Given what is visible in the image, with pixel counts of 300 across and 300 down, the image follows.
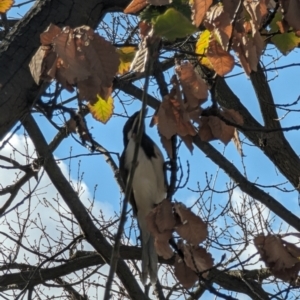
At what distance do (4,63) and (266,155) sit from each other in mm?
2914

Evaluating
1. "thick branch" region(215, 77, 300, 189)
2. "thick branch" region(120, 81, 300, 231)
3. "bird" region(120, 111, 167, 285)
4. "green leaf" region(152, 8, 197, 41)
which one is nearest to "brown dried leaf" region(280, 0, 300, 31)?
"green leaf" region(152, 8, 197, 41)

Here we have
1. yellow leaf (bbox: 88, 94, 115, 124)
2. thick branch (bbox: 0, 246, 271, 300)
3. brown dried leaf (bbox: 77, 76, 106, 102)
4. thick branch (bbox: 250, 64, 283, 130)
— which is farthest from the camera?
thick branch (bbox: 250, 64, 283, 130)

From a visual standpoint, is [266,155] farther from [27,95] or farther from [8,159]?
[27,95]

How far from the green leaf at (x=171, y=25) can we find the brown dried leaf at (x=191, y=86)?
30 centimetres

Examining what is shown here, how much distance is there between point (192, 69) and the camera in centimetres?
174

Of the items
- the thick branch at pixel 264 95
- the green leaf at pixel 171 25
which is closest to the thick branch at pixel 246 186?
the thick branch at pixel 264 95

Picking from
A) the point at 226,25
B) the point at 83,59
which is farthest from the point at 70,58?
the point at 226,25

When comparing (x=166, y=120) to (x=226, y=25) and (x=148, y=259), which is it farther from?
(x=148, y=259)

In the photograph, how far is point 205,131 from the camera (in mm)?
2002

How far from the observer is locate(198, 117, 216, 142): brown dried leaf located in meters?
1.99

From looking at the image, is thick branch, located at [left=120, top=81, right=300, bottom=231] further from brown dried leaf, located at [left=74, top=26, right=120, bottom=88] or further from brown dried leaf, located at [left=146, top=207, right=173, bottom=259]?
brown dried leaf, located at [left=74, top=26, right=120, bottom=88]

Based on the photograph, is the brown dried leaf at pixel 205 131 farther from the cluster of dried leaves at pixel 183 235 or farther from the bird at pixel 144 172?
the bird at pixel 144 172

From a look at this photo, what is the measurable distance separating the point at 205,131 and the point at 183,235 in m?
0.33

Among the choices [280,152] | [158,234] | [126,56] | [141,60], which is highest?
[280,152]
